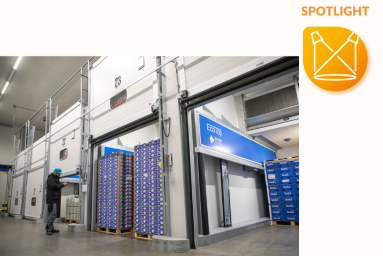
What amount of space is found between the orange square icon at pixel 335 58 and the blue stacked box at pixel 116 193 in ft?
17.5

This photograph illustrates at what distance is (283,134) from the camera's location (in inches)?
353

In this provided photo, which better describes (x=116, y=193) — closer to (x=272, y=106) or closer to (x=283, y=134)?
(x=272, y=106)

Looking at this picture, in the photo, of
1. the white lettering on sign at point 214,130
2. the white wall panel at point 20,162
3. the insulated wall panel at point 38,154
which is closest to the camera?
the white lettering on sign at point 214,130

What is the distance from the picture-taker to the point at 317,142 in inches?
87.0

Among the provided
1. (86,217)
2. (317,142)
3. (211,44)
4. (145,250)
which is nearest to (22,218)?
(86,217)

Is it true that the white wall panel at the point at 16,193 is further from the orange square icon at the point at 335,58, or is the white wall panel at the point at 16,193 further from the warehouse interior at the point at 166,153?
the orange square icon at the point at 335,58

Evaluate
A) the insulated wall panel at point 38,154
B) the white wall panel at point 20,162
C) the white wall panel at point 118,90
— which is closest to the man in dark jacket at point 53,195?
the white wall panel at point 118,90

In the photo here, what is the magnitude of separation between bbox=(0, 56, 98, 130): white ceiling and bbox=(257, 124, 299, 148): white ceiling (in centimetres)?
715

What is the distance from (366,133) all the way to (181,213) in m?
3.24

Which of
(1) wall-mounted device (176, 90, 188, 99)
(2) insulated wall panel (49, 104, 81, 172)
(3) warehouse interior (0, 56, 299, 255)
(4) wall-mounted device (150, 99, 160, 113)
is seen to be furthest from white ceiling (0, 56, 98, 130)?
(1) wall-mounted device (176, 90, 188, 99)

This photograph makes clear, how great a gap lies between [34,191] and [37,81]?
5.70 m

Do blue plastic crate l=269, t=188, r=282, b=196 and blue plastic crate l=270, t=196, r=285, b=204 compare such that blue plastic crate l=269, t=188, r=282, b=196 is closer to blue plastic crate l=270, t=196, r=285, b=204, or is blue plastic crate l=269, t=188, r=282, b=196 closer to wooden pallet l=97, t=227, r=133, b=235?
blue plastic crate l=270, t=196, r=285, b=204

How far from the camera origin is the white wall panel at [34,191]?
425 inches

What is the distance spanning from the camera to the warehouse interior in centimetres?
440
